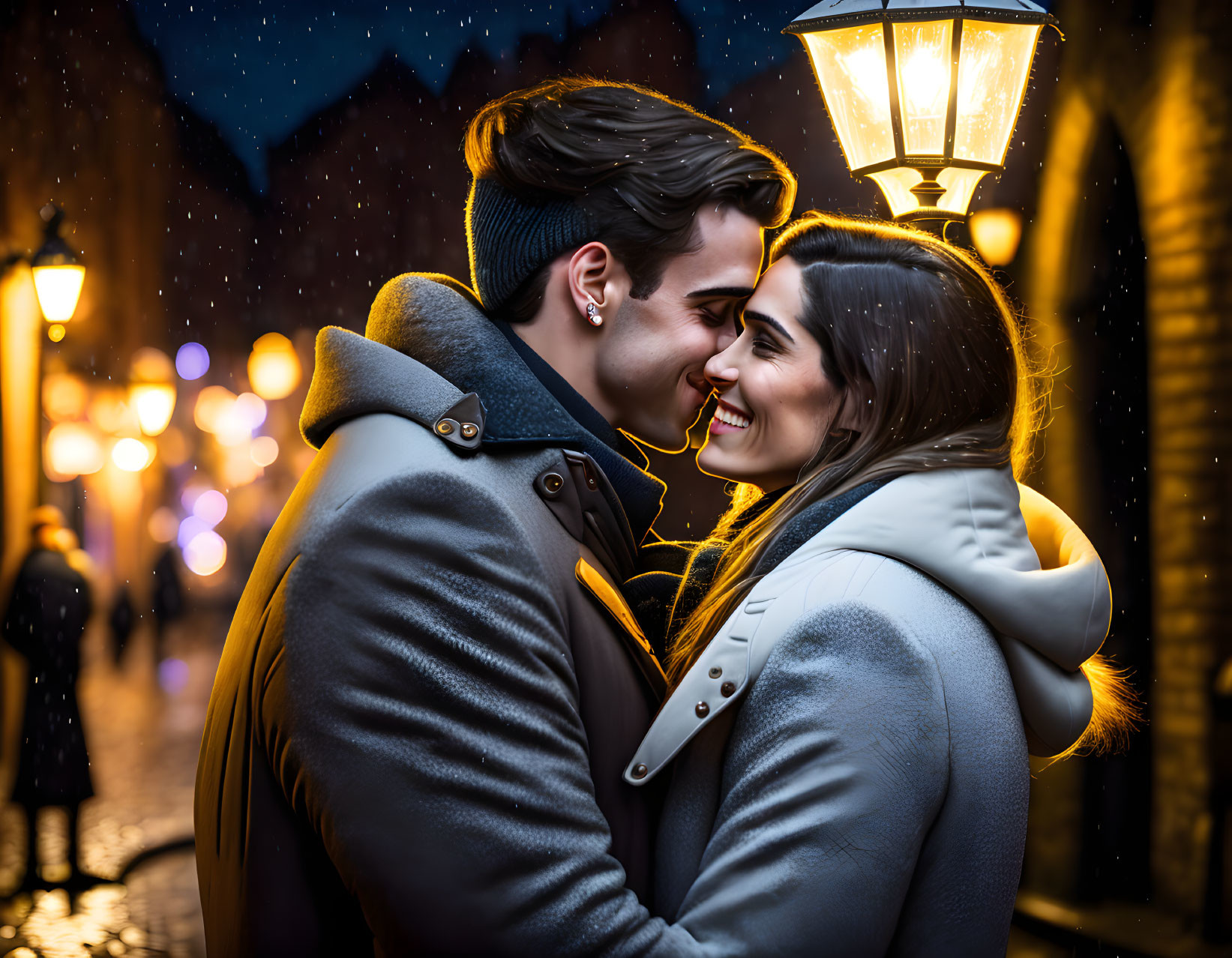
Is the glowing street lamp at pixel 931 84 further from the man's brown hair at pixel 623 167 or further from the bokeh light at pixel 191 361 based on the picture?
the bokeh light at pixel 191 361

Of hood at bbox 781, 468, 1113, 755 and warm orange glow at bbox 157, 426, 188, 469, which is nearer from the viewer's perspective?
hood at bbox 781, 468, 1113, 755

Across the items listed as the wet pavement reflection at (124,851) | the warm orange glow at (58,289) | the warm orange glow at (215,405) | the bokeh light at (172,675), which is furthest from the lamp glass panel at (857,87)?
the warm orange glow at (215,405)

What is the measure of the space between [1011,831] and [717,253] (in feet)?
3.82

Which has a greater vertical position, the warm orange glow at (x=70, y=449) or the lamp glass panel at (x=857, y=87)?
the lamp glass panel at (x=857, y=87)

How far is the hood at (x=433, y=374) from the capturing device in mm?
1681

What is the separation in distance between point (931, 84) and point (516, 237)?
1.42m

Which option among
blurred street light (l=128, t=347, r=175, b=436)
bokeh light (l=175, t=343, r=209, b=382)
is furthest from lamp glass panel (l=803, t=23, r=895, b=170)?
bokeh light (l=175, t=343, r=209, b=382)

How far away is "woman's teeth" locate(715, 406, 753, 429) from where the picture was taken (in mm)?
2096

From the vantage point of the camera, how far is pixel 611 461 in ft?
6.30

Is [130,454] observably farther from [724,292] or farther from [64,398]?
[724,292]

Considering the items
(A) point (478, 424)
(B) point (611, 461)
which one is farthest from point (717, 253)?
(A) point (478, 424)

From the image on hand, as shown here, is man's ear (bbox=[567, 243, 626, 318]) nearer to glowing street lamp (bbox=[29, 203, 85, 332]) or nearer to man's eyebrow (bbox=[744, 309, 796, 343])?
man's eyebrow (bbox=[744, 309, 796, 343])

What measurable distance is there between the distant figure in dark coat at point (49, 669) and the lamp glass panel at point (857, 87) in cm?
466

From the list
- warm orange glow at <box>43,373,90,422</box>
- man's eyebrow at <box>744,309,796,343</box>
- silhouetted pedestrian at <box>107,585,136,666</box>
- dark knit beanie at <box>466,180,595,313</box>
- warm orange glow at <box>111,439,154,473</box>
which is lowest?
silhouetted pedestrian at <box>107,585,136,666</box>
